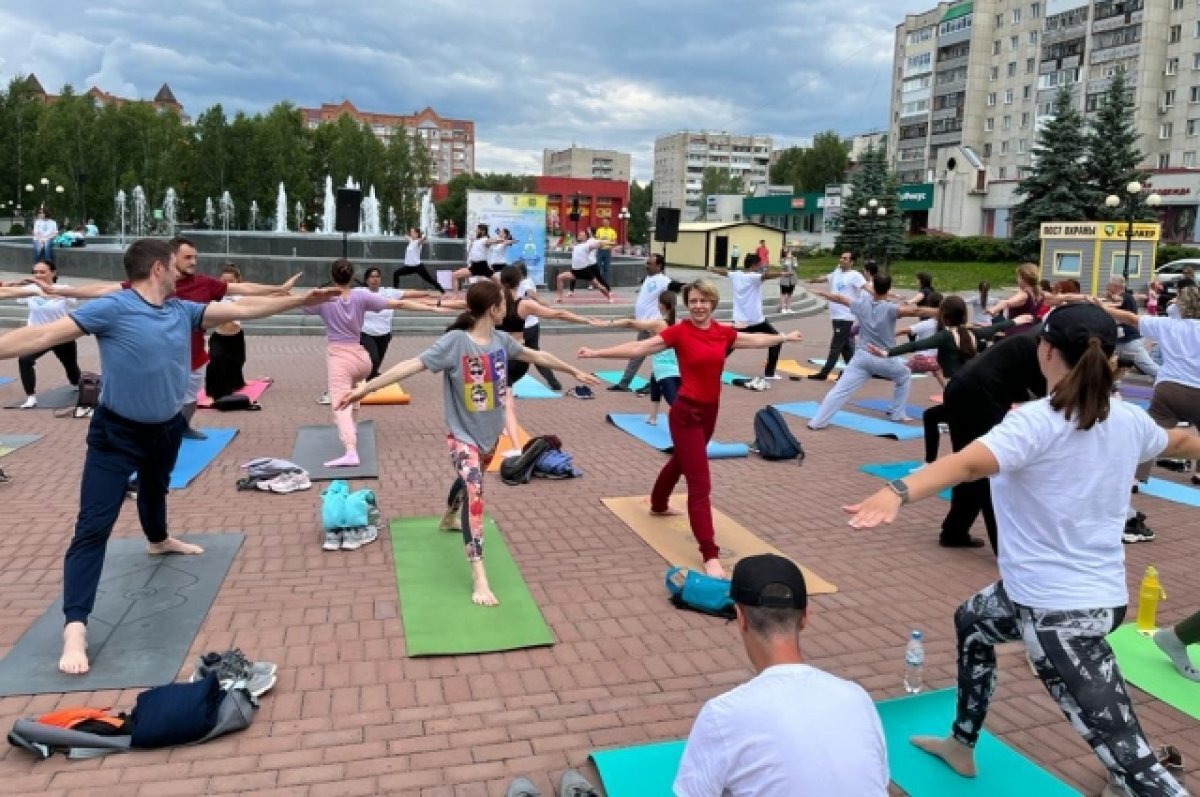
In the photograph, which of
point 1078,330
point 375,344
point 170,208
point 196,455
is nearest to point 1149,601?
point 1078,330

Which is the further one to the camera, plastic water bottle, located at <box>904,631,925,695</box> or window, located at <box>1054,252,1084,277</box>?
window, located at <box>1054,252,1084,277</box>

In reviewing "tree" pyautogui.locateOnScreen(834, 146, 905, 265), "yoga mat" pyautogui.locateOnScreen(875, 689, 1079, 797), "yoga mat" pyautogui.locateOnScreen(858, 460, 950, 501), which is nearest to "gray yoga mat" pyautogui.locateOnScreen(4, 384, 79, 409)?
"yoga mat" pyautogui.locateOnScreen(858, 460, 950, 501)

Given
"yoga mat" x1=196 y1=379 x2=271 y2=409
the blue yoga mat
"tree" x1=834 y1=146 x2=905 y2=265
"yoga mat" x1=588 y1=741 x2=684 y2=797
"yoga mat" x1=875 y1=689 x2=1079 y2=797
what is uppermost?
"tree" x1=834 y1=146 x2=905 y2=265

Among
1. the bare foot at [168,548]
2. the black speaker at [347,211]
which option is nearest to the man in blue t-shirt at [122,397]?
the bare foot at [168,548]

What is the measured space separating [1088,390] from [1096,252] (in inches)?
1149

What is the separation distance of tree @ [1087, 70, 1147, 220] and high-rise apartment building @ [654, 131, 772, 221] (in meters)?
129

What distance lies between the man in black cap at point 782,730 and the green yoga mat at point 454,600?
2.92m

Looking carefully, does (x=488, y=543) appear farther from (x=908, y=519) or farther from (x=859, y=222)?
(x=859, y=222)

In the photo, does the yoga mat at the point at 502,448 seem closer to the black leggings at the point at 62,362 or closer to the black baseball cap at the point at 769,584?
the black leggings at the point at 62,362

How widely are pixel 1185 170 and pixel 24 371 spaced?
60222 millimetres

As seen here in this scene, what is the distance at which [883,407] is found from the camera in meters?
13.4

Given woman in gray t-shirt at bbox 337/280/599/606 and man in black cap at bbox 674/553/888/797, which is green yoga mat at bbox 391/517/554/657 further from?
man in black cap at bbox 674/553/888/797

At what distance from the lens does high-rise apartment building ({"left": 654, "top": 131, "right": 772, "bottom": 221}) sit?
17950 cm

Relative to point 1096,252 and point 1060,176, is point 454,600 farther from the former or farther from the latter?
point 1060,176
